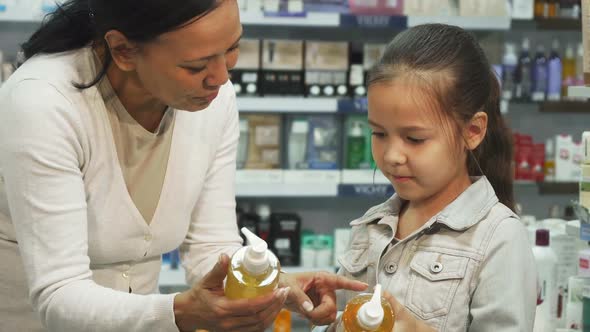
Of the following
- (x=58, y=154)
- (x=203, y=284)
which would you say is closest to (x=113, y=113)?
(x=58, y=154)

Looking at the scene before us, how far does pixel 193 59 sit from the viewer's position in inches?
53.4

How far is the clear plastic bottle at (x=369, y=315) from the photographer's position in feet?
3.92

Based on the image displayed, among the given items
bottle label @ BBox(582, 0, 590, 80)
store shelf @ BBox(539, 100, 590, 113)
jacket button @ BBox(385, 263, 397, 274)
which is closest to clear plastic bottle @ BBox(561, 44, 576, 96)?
store shelf @ BBox(539, 100, 590, 113)

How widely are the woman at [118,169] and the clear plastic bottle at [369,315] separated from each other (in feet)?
0.36

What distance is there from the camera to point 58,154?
1419 millimetres

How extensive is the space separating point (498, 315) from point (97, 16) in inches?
34.3

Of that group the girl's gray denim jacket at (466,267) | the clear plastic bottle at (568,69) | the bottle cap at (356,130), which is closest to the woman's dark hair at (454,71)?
the girl's gray denim jacket at (466,267)

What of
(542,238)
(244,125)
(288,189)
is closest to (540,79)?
Result: (288,189)

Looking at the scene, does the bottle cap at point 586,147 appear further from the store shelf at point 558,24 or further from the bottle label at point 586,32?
the store shelf at point 558,24

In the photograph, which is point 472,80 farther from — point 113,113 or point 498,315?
point 113,113

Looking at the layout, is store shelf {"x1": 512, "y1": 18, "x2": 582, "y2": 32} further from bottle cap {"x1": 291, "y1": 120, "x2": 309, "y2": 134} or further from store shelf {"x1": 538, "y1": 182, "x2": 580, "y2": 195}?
bottle cap {"x1": 291, "y1": 120, "x2": 309, "y2": 134}

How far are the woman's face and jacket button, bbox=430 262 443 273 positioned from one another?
505 mm

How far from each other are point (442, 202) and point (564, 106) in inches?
108

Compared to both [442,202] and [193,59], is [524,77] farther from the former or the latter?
[193,59]
